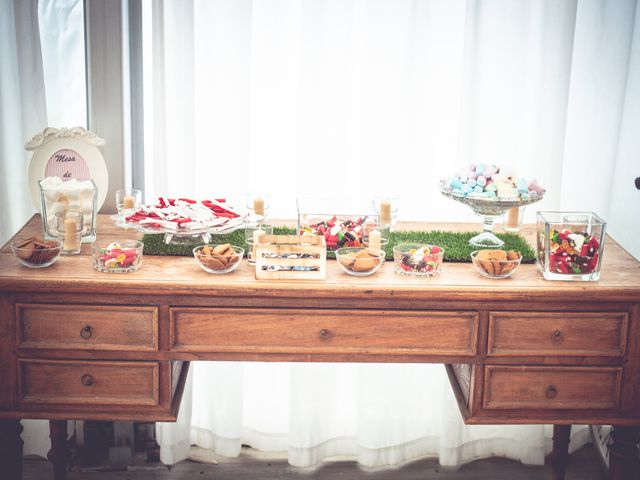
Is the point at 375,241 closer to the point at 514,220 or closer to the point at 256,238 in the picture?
the point at 256,238

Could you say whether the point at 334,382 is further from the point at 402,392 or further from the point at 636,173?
the point at 636,173

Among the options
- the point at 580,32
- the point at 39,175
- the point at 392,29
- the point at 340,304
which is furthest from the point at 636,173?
the point at 39,175

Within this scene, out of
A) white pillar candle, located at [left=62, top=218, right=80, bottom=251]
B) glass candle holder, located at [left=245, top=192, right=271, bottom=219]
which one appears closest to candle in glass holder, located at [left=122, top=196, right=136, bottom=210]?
white pillar candle, located at [left=62, top=218, right=80, bottom=251]

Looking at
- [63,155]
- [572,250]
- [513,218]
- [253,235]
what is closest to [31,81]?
[63,155]

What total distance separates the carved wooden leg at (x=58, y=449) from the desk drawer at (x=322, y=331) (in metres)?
0.84

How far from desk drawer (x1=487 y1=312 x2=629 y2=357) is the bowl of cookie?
0.10 m

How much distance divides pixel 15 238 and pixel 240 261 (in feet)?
2.16

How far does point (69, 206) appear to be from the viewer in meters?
2.21

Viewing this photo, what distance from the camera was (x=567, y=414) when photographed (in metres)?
2.02

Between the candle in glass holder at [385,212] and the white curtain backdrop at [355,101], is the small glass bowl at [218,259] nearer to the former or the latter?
the candle in glass holder at [385,212]

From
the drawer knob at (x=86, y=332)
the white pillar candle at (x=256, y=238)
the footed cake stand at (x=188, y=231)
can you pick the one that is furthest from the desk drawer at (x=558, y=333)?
the drawer knob at (x=86, y=332)

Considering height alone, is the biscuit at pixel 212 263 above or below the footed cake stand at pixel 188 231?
below

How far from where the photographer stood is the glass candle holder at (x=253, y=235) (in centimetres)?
206

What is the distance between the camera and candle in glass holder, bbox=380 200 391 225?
2346mm
